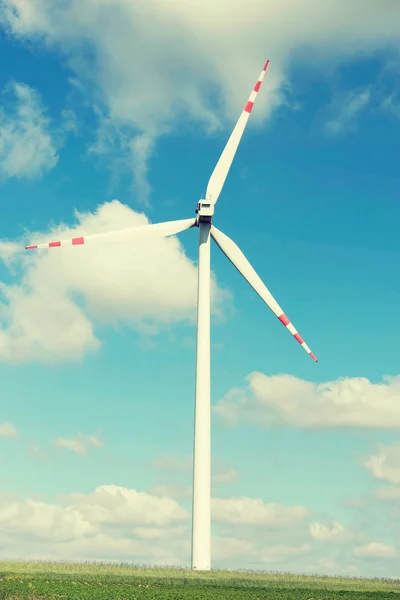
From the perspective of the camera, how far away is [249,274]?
7988 cm

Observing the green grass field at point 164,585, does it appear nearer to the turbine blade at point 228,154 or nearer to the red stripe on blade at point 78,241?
the red stripe on blade at point 78,241

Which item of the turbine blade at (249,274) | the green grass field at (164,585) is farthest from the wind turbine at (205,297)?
the green grass field at (164,585)

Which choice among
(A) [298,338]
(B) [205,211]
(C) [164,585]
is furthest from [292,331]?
(C) [164,585]

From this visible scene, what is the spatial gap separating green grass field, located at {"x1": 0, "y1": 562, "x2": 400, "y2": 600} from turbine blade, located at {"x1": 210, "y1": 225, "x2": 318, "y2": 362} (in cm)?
2255

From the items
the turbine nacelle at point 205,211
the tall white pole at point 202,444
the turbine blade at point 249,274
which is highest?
the turbine nacelle at point 205,211

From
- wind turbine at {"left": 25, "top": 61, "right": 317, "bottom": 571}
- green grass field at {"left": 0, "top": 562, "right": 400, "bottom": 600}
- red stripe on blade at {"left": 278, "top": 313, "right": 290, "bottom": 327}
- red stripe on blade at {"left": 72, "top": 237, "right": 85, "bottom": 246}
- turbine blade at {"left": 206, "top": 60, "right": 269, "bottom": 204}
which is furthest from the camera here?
turbine blade at {"left": 206, "top": 60, "right": 269, "bottom": 204}

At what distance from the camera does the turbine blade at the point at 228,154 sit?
266 feet

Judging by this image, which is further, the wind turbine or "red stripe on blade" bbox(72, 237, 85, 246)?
"red stripe on blade" bbox(72, 237, 85, 246)

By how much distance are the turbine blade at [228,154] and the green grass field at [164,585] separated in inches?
1484

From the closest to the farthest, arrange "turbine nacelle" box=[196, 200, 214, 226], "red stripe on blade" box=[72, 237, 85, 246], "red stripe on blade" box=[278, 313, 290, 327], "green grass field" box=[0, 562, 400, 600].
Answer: "green grass field" box=[0, 562, 400, 600] → "red stripe on blade" box=[72, 237, 85, 246] → "turbine nacelle" box=[196, 200, 214, 226] → "red stripe on blade" box=[278, 313, 290, 327]

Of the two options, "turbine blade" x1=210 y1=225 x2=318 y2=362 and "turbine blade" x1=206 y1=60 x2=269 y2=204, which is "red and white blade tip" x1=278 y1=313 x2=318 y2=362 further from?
"turbine blade" x1=206 y1=60 x2=269 y2=204

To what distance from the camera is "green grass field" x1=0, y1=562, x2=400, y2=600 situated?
50.7 metres

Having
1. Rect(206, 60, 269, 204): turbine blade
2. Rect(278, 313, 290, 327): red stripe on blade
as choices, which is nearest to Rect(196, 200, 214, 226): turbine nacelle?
Rect(206, 60, 269, 204): turbine blade

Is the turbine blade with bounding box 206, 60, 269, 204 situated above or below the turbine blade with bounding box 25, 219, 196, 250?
above
